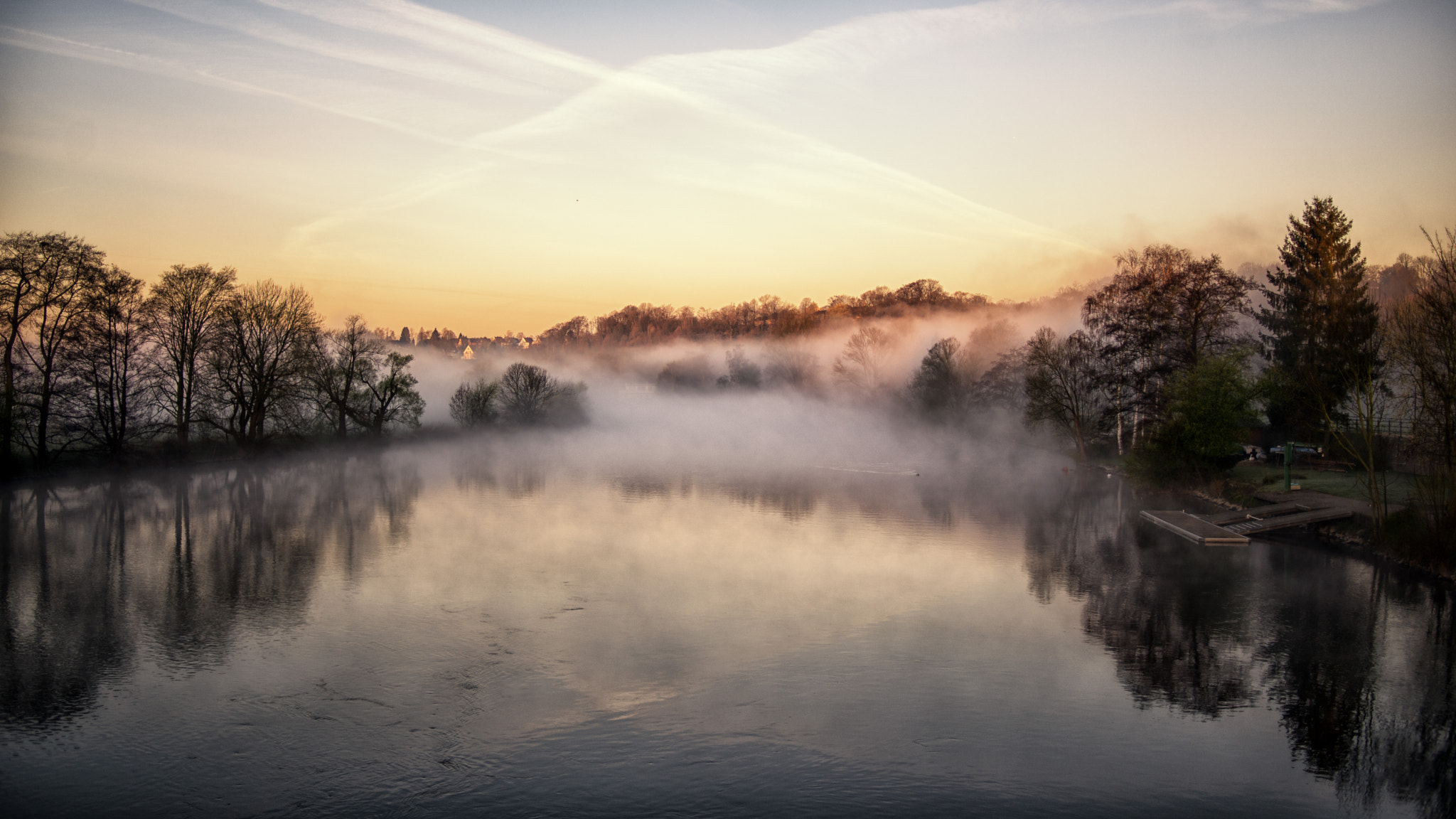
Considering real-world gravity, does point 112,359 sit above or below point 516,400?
above

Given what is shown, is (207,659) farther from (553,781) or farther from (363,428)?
(363,428)

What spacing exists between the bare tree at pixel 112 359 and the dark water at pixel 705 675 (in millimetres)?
11629

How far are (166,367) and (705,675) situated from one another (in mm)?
36566

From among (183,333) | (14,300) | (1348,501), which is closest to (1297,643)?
(1348,501)

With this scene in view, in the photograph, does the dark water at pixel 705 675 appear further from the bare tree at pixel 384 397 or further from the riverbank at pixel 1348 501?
the bare tree at pixel 384 397

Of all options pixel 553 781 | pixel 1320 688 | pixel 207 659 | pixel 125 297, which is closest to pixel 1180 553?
pixel 1320 688

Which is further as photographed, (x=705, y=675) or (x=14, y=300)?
(x=14, y=300)

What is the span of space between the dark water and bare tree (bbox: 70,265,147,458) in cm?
1163

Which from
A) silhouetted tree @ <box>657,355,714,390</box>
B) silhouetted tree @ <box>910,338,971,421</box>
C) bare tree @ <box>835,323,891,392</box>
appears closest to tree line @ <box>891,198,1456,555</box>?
silhouetted tree @ <box>910,338,971,421</box>

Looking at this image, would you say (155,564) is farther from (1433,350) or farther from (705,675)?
(1433,350)

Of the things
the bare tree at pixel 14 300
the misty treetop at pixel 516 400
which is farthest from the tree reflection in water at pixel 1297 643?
the misty treetop at pixel 516 400

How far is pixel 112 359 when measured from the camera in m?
35.0

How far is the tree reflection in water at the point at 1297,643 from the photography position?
10.0 metres

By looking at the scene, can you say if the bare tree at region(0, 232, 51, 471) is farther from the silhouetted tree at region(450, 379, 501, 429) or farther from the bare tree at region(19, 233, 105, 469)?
the silhouetted tree at region(450, 379, 501, 429)
